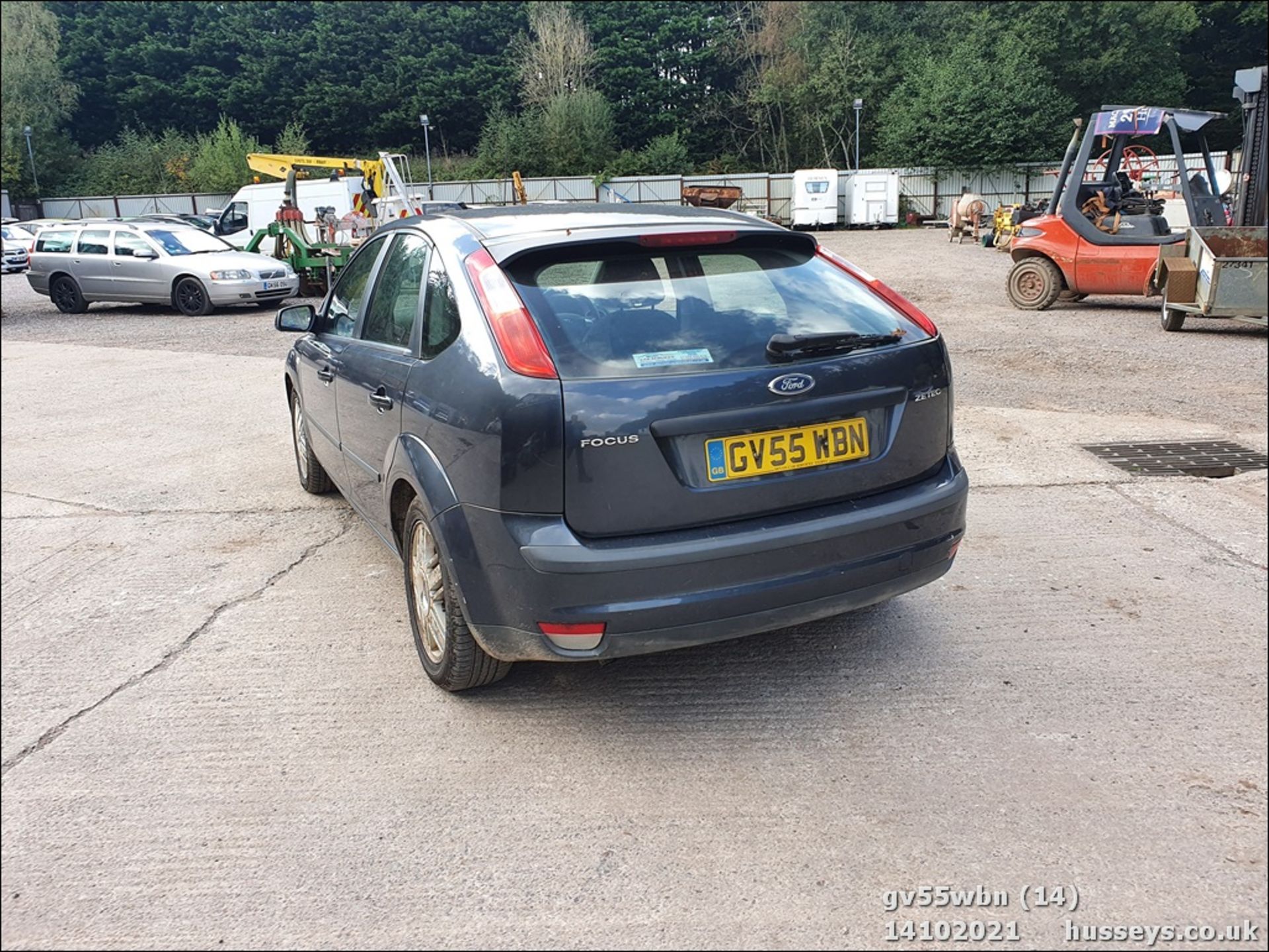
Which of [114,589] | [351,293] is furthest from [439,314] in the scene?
[114,589]

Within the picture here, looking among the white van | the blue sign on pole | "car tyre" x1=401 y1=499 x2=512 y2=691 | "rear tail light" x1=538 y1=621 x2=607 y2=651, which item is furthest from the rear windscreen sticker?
the white van

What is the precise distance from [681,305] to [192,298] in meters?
15.5

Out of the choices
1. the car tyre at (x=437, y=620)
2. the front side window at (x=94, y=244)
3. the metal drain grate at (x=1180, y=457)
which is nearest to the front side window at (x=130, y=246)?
the front side window at (x=94, y=244)

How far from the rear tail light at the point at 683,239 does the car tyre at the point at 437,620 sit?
1180mm

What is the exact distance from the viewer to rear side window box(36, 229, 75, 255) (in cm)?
1684

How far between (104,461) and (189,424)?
4.12ft

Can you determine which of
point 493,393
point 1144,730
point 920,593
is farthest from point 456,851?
point 920,593

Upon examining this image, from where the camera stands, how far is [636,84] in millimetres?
55625

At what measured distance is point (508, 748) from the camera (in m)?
3.13

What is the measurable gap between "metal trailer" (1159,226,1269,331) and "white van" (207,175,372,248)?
58.3ft

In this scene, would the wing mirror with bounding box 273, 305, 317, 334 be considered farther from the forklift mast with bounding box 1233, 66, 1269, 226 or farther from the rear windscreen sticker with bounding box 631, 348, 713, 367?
the forklift mast with bounding box 1233, 66, 1269, 226

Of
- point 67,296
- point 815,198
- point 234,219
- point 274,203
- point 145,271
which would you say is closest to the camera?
point 145,271

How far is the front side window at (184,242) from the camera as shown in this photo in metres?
16.7

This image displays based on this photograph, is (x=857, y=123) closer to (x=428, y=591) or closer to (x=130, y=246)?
(x=130, y=246)
